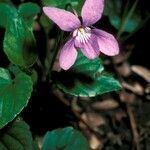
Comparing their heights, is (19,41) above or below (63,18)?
below

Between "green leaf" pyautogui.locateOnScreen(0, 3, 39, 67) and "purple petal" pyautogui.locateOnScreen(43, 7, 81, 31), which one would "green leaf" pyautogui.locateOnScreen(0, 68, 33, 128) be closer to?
"green leaf" pyautogui.locateOnScreen(0, 3, 39, 67)

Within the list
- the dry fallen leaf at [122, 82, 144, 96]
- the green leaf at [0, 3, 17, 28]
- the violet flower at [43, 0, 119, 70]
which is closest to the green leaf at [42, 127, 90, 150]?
the violet flower at [43, 0, 119, 70]

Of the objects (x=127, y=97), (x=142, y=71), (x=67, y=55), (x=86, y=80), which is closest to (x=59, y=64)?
(x=67, y=55)

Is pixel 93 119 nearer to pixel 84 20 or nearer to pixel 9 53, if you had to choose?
pixel 9 53

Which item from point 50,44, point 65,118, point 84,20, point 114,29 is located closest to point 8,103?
point 84,20

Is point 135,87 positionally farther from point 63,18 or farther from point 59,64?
point 63,18

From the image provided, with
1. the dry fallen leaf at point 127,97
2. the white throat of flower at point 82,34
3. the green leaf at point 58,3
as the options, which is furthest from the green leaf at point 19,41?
the dry fallen leaf at point 127,97

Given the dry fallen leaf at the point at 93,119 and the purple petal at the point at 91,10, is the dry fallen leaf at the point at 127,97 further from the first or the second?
the purple petal at the point at 91,10
